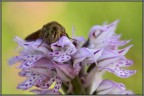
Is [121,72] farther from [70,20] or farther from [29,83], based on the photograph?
[70,20]

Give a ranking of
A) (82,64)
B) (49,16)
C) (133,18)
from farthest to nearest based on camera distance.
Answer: (49,16), (133,18), (82,64)

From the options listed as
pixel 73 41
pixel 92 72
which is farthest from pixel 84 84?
pixel 73 41

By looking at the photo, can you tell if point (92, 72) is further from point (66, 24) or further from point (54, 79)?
point (66, 24)

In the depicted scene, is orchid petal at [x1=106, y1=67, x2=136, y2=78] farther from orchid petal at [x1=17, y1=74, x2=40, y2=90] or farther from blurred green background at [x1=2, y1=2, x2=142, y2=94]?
blurred green background at [x1=2, y1=2, x2=142, y2=94]

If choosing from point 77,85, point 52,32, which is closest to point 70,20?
point 77,85

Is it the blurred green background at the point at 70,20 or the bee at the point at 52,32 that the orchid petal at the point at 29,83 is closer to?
the bee at the point at 52,32

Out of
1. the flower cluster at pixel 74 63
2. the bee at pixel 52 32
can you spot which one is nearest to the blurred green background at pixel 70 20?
the flower cluster at pixel 74 63

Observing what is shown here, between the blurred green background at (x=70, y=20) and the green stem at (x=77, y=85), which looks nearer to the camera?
the green stem at (x=77, y=85)
